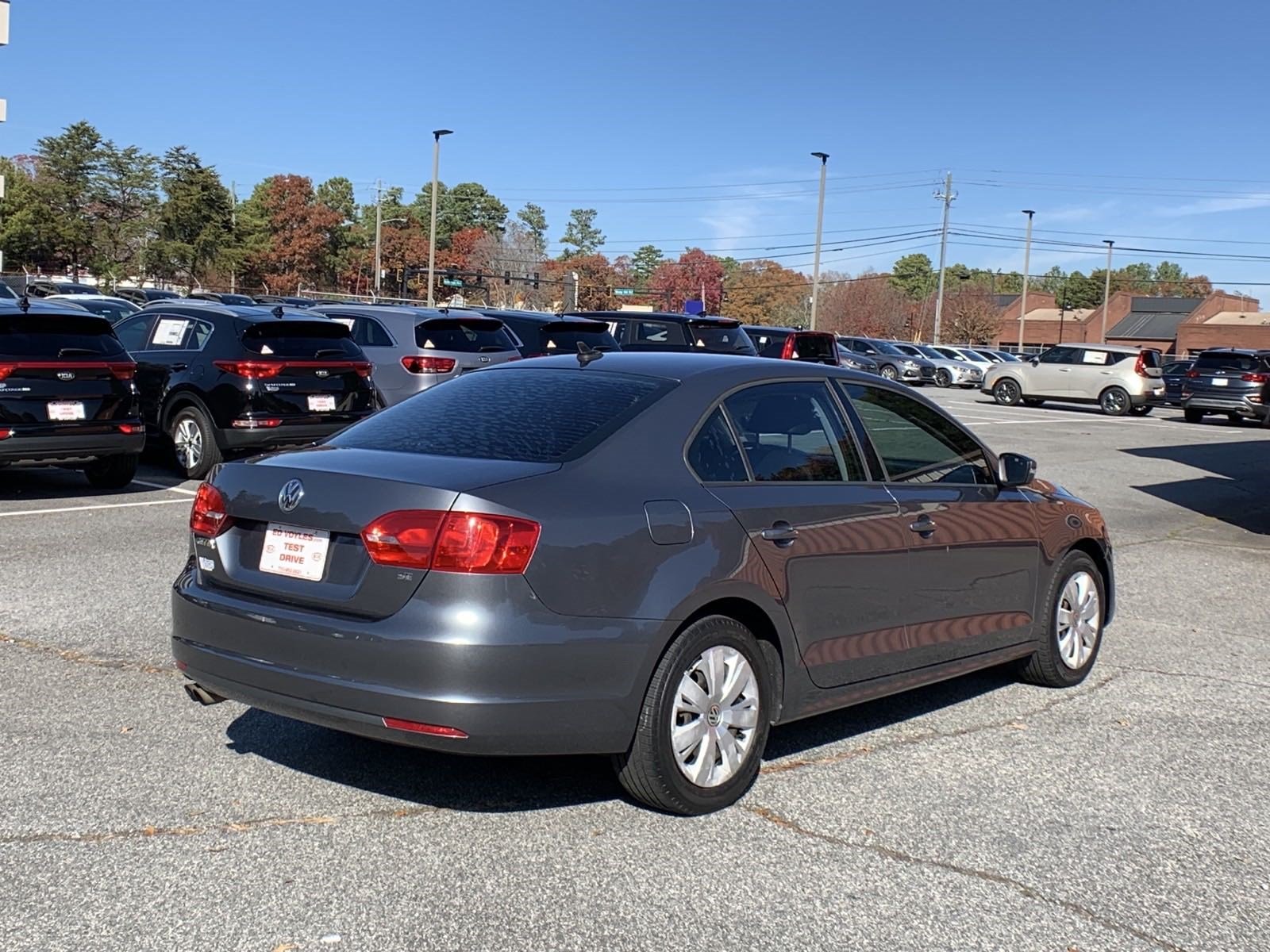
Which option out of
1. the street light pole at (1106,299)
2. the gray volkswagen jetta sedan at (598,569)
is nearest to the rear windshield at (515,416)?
the gray volkswagen jetta sedan at (598,569)

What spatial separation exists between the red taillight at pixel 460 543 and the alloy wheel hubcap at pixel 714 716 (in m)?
0.77

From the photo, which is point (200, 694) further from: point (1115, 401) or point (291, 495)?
point (1115, 401)

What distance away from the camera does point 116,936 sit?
342 centimetres

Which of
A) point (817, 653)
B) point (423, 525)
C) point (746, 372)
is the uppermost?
point (746, 372)

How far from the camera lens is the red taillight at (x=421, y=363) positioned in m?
15.7

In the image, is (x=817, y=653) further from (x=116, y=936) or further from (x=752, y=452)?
(x=116, y=936)

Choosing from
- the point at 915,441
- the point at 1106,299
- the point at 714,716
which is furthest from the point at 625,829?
the point at 1106,299

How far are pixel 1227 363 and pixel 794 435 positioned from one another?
2913 centimetres

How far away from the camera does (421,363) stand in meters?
15.8

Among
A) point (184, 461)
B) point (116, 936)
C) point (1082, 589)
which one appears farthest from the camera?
point (184, 461)

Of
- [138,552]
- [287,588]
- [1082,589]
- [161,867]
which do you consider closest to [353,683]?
[287,588]

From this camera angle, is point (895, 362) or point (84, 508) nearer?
point (84, 508)

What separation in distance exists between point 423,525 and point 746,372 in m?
1.65

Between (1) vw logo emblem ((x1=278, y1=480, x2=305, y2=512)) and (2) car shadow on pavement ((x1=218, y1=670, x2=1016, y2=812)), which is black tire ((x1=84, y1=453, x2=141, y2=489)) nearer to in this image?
(2) car shadow on pavement ((x1=218, y1=670, x2=1016, y2=812))
